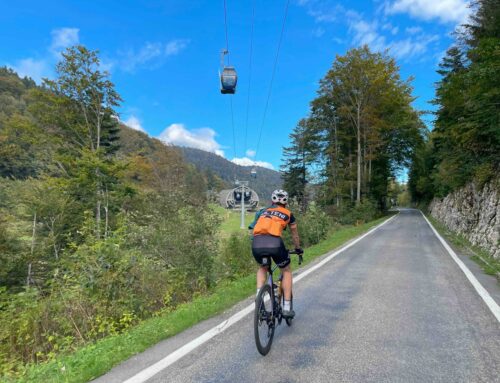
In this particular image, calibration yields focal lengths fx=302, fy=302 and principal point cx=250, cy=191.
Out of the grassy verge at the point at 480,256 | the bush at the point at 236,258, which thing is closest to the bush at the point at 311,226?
the bush at the point at 236,258

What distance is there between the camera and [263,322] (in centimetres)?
375

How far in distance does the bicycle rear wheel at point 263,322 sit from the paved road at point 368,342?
13 centimetres

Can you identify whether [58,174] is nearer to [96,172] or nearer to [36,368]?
[96,172]

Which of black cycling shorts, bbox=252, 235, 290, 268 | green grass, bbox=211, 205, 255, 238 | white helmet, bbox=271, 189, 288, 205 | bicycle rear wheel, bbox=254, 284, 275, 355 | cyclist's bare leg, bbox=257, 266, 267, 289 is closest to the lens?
bicycle rear wheel, bbox=254, 284, 275, 355

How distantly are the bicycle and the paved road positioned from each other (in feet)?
0.54

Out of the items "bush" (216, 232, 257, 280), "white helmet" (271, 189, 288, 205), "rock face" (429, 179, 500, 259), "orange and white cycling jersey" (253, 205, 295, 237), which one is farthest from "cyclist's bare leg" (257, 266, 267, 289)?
"rock face" (429, 179, 500, 259)

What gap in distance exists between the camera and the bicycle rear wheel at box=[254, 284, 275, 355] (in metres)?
3.45

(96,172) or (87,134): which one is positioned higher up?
(87,134)

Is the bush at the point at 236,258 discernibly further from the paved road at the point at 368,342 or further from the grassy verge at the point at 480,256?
the grassy verge at the point at 480,256

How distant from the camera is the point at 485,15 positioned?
14.1m

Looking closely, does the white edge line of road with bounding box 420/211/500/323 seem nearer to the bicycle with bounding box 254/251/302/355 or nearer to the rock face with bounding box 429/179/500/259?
the rock face with bounding box 429/179/500/259

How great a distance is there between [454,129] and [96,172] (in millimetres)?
22462

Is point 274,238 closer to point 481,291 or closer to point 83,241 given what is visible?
point 481,291

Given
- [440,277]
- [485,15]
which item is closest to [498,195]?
[440,277]
